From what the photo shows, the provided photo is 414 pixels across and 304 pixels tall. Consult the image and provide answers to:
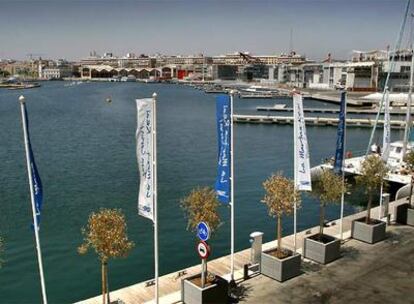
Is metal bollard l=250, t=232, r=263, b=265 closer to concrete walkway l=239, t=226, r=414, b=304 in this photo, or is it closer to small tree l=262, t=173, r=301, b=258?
small tree l=262, t=173, r=301, b=258

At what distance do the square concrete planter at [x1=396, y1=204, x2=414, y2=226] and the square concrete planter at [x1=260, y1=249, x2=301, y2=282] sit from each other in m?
10.9

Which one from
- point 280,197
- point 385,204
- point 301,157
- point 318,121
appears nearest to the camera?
point 280,197

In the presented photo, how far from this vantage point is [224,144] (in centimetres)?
1862


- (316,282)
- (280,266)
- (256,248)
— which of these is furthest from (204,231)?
(316,282)

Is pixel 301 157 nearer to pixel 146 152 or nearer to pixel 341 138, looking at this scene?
pixel 341 138

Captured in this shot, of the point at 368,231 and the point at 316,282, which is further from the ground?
the point at 368,231

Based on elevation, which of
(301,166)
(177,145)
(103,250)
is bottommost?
(177,145)

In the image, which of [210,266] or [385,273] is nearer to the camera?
[385,273]

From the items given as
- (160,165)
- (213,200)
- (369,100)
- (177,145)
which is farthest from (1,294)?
(369,100)

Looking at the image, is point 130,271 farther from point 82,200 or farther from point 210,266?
point 82,200

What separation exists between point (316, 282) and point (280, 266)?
1.69 metres

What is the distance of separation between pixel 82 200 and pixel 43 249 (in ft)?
38.5

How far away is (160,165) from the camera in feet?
193

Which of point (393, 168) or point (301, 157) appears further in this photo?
point (393, 168)
